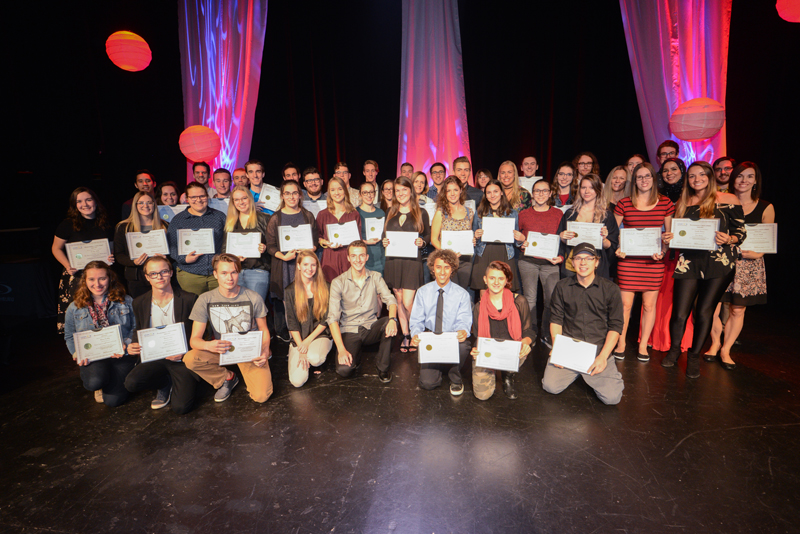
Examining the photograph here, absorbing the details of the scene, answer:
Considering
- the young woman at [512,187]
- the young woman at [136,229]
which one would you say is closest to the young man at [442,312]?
the young woman at [512,187]

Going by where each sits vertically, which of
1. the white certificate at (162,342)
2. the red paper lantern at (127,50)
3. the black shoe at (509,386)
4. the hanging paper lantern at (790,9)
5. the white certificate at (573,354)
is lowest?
the black shoe at (509,386)

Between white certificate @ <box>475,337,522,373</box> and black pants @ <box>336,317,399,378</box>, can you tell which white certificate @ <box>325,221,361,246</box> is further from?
white certificate @ <box>475,337,522,373</box>

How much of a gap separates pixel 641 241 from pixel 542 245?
86cm

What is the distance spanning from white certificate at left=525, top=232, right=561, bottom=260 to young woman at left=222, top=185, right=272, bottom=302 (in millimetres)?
2734

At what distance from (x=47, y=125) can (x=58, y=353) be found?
415 centimetres

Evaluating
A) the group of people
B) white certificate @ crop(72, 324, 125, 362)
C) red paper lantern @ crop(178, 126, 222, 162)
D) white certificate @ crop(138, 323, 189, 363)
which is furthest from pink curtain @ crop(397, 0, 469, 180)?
white certificate @ crop(72, 324, 125, 362)

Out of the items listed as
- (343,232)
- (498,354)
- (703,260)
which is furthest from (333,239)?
(703,260)

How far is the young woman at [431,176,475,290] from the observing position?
3822mm

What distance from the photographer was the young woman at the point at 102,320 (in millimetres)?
2969

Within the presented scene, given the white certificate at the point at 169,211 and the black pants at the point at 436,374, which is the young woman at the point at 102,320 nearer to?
the white certificate at the point at 169,211

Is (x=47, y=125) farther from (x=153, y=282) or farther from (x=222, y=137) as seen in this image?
(x=153, y=282)

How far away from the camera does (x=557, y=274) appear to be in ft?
12.2

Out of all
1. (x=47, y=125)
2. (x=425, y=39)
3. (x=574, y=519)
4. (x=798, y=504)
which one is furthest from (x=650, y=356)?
(x=47, y=125)

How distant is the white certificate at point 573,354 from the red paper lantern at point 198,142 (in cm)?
549
